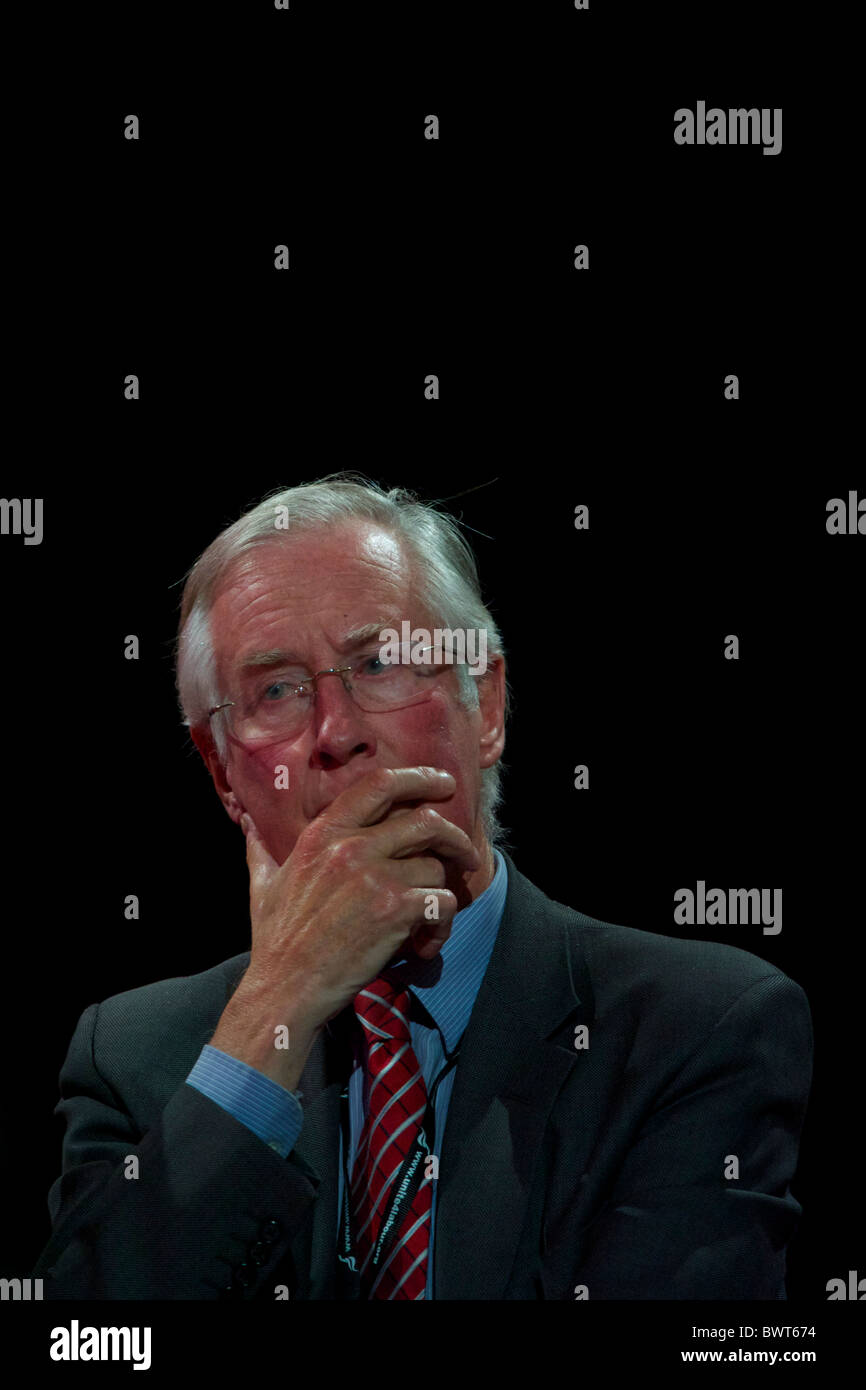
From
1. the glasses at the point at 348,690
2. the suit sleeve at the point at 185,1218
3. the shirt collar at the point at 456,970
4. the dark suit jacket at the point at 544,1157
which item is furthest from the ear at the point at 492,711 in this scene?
the suit sleeve at the point at 185,1218

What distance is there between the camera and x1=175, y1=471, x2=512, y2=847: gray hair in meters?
2.75

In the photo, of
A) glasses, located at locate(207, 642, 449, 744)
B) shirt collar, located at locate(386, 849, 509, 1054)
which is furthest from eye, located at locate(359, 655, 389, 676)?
shirt collar, located at locate(386, 849, 509, 1054)

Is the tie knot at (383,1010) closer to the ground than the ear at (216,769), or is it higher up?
closer to the ground

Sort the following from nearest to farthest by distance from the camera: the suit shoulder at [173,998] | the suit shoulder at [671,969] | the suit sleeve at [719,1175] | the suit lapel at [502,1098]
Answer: the suit sleeve at [719,1175] → the suit lapel at [502,1098] → the suit shoulder at [671,969] → the suit shoulder at [173,998]

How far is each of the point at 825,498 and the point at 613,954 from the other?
45.4 inches

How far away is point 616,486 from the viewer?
3.11 metres

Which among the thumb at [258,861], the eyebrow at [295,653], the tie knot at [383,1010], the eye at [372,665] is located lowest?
the tie knot at [383,1010]

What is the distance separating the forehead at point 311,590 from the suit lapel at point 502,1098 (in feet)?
2.14

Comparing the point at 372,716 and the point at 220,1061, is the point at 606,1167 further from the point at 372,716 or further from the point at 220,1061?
the point at 372,716

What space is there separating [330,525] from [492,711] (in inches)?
20.6

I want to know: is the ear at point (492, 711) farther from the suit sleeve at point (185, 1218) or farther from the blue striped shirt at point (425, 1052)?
the suit sleeve at point (185, 1218)

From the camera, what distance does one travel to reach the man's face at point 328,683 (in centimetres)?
252

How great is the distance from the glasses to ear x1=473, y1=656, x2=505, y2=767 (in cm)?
21

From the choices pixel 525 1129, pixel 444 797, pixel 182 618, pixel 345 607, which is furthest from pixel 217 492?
pixel 525 1129
